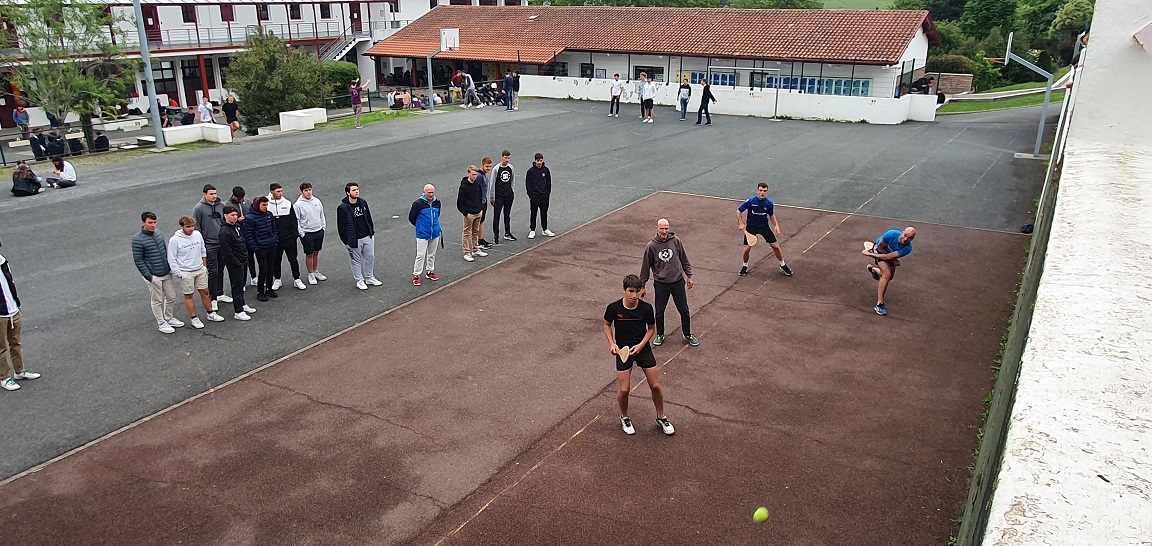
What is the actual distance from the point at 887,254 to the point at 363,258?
7858 mm

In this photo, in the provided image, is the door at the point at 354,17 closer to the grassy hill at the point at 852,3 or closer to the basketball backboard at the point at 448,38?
the basketball backboard at the point at 448,38

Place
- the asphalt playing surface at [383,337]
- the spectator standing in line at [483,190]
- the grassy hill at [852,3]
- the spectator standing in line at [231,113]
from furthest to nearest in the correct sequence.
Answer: the grassy hill at [852,3] → the spectator standing in line at [231,113] → the spectator standing in line at [483,190] → the asphalt playing surface at [383,337]

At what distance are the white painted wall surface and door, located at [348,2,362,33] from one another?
45335 mm

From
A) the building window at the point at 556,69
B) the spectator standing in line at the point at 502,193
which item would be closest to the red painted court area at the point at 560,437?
the spectator standing in line at the point at 502,193

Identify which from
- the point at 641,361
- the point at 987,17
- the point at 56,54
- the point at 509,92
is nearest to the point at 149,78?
the point at 56,54

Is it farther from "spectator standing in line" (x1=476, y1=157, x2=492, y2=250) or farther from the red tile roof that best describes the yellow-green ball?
the red tile roof

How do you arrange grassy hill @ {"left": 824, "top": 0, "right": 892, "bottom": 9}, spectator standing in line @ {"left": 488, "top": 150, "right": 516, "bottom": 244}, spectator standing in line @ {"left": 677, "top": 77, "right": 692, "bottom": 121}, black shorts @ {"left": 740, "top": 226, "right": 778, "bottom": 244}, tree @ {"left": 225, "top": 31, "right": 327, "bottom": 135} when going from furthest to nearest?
grassy hill @ {"left": 824, "top": 0, "right": 892, "bottom": 9}
spectator standing in line @ {"left": 677, "top": 77, "right": 692, "bottom": 121}
tree @ {"left": 225, "top": 31, "right": 327, "bottom": 135}
spectator standing in line @ {"left": 488, "top": 150, "right": 516, "bottom": 244}
black shorts @ {"left": 740, "top": 226, "right": 778, "bottom": 244}

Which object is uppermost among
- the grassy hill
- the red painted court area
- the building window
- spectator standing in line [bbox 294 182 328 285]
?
the grassy hill

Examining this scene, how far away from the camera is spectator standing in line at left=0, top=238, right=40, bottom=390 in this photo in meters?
8.80

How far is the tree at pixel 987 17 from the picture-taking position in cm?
5281

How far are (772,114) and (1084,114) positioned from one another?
17.7 meters

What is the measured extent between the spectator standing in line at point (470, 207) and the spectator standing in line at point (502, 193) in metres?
0.67

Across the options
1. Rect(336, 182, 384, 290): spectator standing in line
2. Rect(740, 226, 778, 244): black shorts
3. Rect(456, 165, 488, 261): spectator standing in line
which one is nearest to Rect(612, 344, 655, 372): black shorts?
Rect(740, 226, 778, 244): black shorts

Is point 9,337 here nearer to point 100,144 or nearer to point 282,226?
point 282,226
